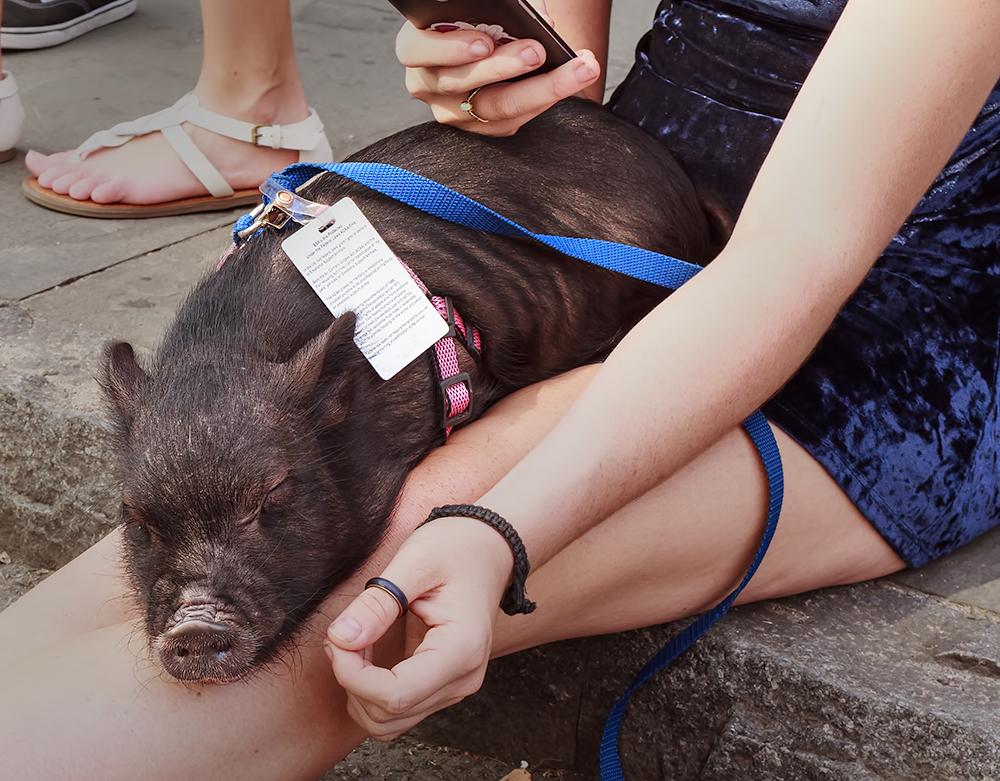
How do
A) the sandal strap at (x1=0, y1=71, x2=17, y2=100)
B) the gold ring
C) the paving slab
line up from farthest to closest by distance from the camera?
the sandal strap at (x1=0, y1=71, x2=17, y2=100) < the paving slab < the gold ring

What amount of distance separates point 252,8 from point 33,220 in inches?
27.2

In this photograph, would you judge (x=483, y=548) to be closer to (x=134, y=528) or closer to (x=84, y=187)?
(x=134, y=528)

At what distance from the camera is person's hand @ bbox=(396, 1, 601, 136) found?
1.67 metres

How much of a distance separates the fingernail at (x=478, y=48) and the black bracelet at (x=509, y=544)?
63cm

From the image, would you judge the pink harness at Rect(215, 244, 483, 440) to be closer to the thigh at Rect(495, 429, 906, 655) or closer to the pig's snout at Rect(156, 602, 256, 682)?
the thigh at Rect(495, 429, 906, 655)

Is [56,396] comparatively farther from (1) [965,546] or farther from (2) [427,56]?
(1) [965,546]

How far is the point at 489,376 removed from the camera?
1826mm

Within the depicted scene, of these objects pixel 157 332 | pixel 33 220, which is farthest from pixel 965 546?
pixel 33 220

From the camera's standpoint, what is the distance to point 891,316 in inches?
69.2

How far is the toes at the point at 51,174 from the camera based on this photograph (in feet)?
9.81

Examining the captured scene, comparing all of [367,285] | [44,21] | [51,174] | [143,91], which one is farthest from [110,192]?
[367,285]

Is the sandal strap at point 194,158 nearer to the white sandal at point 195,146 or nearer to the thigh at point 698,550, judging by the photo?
the white sandal at point 195,146

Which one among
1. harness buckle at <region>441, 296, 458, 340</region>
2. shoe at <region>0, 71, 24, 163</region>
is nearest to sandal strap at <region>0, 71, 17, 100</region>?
shoe at <region>0, 71, 24, 163</region>

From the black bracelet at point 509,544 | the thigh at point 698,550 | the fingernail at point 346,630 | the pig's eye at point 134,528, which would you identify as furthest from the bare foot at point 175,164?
the fingernail at point 346,630
